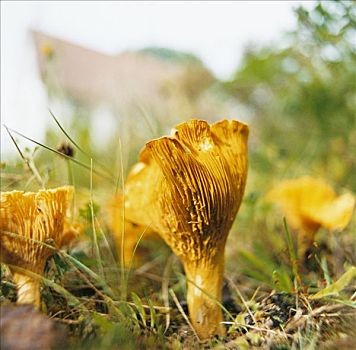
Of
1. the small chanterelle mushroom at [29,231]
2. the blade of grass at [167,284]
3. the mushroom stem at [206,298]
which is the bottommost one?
the blade of grass at [167,284]

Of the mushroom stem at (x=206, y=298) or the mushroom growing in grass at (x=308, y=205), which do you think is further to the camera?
the mushroom growing in grass at (x=308, y=205)

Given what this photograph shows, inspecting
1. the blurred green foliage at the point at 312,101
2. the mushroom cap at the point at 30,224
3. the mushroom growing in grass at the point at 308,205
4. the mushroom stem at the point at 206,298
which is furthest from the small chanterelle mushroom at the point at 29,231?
the blurred green foliage at the point at 312,101

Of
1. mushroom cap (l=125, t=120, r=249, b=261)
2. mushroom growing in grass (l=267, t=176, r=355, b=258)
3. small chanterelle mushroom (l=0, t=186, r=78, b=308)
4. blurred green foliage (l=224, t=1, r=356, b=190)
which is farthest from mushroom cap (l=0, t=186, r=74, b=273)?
blurred green foliage (l=224, t=1, r=356, b=190)

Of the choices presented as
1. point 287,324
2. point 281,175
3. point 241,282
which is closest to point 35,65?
point 281,175

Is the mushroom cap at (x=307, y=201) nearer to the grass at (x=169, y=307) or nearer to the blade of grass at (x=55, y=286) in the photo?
the grass at (x=169, y=307)

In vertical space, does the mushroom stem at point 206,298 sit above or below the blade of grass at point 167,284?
above

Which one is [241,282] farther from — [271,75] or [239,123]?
[271,75]

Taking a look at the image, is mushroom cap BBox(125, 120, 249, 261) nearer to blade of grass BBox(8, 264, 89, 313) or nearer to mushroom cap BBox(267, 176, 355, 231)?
blade of grass BBox(8, 264, 89, 313)
